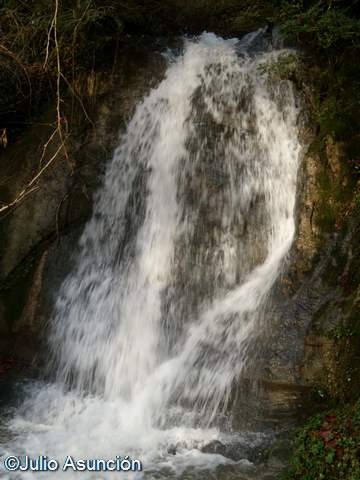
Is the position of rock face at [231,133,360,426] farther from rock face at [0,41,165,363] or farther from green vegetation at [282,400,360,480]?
rock face at [0,41,165,363]

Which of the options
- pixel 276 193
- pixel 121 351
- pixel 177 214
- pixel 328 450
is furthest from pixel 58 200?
pixel 328 450

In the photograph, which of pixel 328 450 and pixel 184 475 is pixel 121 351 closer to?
pixel 184 475

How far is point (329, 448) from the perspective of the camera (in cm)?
407

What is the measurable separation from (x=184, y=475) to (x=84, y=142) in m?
4.90

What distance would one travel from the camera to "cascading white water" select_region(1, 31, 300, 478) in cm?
529

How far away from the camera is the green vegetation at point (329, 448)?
389 cm

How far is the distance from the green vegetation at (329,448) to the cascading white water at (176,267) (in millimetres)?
965

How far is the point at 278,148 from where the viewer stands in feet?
22.0

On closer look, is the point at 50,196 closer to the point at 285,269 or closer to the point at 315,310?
the point at 285,269

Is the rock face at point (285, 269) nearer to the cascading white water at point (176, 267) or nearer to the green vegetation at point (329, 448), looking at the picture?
the cascading white water at point (176, 267)

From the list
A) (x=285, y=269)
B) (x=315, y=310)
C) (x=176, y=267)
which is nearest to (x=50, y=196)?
(x=176, y=267)

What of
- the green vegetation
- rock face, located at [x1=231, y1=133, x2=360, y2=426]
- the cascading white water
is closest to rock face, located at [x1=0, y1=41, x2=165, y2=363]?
the cascading white water

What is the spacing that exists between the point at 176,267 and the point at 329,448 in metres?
3.18

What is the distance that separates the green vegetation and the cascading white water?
3.17ft
